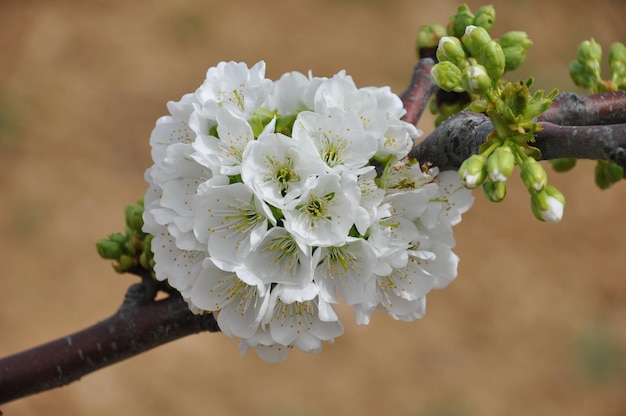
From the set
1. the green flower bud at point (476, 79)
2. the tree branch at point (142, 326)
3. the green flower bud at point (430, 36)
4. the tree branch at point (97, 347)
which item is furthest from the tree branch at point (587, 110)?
the tree branch at point (97, 347)

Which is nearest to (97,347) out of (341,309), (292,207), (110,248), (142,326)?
(142,326)

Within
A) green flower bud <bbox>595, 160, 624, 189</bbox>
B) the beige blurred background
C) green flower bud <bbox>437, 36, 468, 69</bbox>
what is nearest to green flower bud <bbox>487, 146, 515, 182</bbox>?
green flower bud <bbox>437, 36, 468, 69</bbox>

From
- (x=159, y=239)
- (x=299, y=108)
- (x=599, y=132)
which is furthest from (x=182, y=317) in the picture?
(x=599, y=132)

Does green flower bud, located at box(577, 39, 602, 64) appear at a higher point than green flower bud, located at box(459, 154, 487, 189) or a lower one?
lower

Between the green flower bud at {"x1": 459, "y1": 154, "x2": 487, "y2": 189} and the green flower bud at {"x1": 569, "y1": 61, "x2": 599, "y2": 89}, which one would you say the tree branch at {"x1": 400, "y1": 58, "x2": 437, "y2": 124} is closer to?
the green flower bud at {"x1": 569, "y1": 61, "x2": 599, "y2": 89}

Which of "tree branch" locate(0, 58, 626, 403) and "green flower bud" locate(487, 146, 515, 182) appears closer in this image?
"green flower bud" locate(487, 146, 515, 182)
